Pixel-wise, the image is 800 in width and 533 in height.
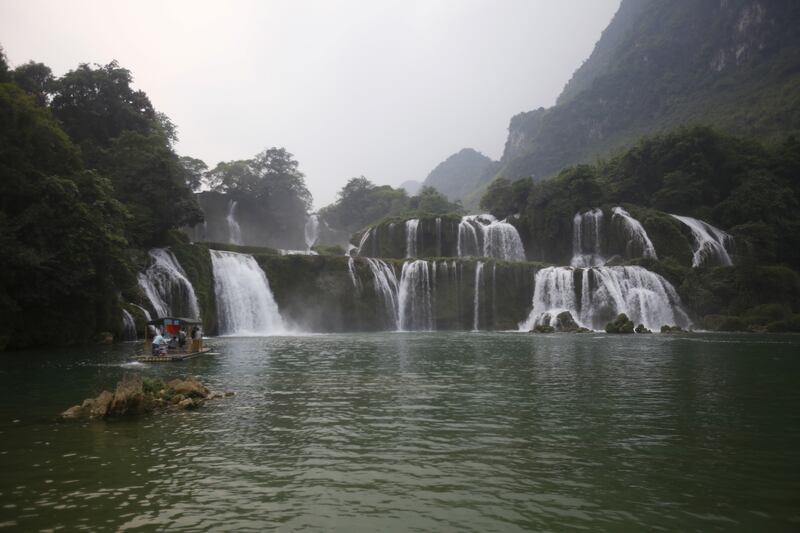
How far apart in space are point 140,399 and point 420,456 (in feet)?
23.2

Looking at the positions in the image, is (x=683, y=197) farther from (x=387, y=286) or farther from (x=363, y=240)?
(x=387, y=286)

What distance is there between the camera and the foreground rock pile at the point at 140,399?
11.6 m

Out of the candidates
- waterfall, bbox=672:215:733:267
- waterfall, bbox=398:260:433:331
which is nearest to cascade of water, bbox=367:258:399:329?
waterfall, bbox=398:260:433:331

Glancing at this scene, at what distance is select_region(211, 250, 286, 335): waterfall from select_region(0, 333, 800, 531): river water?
2363 centimetres

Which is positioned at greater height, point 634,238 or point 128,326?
point 634,238

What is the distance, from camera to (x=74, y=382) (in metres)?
16.2

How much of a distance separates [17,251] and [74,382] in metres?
11.9

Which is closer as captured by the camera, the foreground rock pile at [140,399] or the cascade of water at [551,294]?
the foreground rock pile at [140,399]

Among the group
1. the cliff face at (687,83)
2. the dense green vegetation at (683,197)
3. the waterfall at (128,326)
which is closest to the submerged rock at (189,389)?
the waterfall at (128,326)

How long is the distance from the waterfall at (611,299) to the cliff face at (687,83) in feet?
171

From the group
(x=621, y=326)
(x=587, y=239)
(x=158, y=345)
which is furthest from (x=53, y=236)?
(x=587, y=239)

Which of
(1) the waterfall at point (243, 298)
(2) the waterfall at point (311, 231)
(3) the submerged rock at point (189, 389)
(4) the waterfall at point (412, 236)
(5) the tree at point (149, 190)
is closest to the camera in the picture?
(3) the submerged rock at point (189, 389)

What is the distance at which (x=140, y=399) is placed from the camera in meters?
12.0

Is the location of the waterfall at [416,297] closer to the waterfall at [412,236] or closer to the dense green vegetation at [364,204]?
the waterfall at [412,236]
